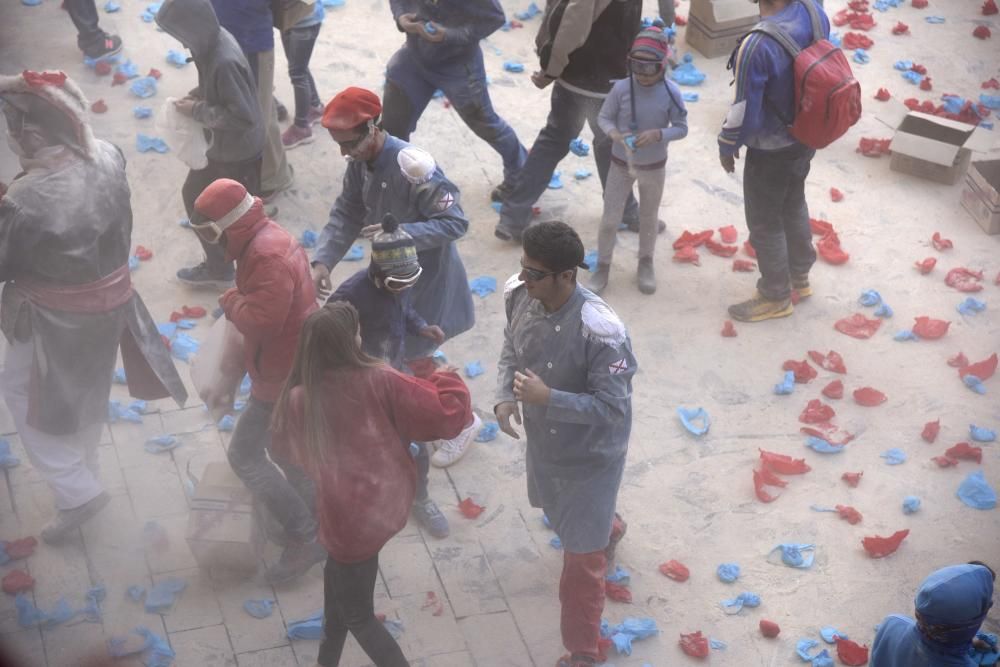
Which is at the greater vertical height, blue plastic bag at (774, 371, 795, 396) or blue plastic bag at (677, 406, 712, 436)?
blue plastic bag at (774, 371, 795, 396)

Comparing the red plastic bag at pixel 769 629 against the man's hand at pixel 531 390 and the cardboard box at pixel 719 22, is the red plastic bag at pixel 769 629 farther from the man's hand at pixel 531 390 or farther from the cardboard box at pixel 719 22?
the cardboard box at pixel 719 22

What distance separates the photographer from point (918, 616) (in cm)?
391

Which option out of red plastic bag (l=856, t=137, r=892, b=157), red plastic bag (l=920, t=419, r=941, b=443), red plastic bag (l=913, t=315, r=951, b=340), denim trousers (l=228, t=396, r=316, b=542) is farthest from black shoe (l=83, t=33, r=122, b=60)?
red plastic bag (l=920, t=419, r=941, b=443)

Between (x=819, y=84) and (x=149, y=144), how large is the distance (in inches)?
179

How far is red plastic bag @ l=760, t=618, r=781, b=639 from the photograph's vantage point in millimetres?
5281

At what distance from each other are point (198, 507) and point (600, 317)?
6.93ft

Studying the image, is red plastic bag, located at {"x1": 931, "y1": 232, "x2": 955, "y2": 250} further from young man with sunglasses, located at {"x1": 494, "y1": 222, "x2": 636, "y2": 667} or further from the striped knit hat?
young man with sunglasses, located at {"x1": 494, "y1": 222, "x2": 636, "y2": 667}

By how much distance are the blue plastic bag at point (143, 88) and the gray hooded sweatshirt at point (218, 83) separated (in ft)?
7.82

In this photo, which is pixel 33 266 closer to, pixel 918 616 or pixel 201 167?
pixel 201 167

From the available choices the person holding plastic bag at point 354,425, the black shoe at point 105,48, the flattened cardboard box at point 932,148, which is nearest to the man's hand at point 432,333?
the person holding plastic bag at point 354,425

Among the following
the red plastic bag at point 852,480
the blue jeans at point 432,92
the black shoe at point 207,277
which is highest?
the blue jeans at point 432,92

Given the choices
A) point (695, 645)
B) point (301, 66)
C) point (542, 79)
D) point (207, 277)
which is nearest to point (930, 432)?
point (695, 645)

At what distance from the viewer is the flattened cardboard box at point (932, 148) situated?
830cm

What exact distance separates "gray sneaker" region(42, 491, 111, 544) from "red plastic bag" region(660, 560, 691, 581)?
2.65 metres
